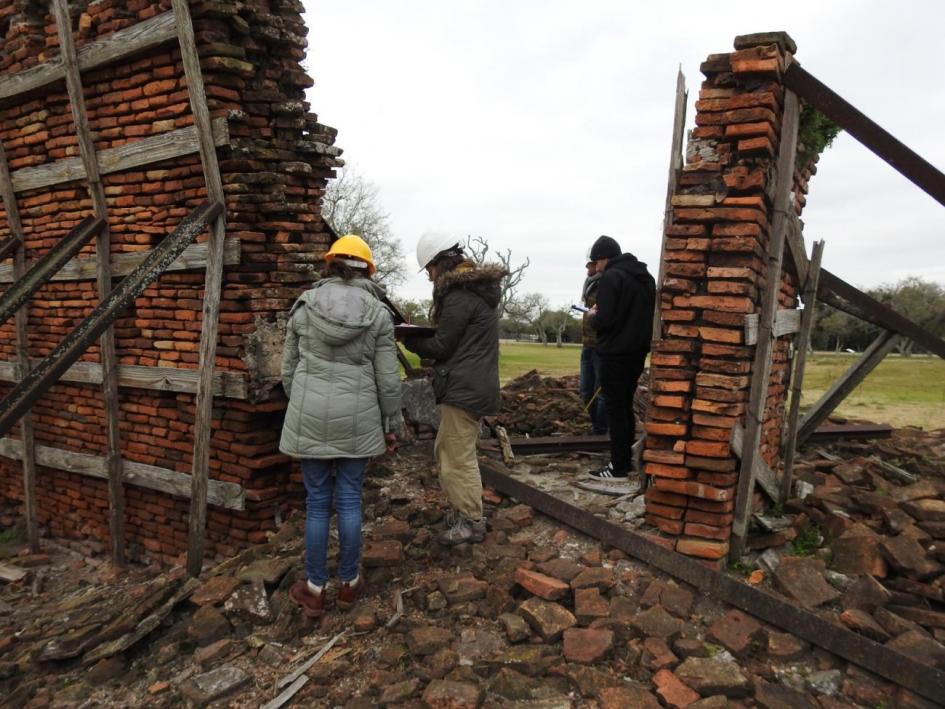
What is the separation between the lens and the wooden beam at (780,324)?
366 centimetres

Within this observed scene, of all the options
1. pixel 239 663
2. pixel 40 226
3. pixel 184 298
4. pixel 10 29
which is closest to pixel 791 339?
pixel 239 663

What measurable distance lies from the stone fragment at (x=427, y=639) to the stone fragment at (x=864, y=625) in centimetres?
198

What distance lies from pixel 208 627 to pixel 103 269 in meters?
3.11

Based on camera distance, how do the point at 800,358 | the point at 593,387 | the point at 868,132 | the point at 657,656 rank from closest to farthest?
the point at 657,656 < the point at 868,132 < the point at 800,358 < the point at 593,387

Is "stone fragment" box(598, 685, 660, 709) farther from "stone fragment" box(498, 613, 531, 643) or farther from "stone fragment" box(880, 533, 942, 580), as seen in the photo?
"stone fragment" box(880, 533, 942, 580)

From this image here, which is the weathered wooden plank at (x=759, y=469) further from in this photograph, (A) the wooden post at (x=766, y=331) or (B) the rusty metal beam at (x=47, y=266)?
(B) the rusty metal beam at (x=47, y=266)

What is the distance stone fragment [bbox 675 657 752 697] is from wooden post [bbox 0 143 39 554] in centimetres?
592

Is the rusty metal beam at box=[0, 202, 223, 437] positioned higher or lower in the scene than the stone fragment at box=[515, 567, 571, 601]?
higher

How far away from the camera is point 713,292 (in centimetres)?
367

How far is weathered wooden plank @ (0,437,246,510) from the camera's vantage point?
16.1ft

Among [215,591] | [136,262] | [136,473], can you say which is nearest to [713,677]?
[215,591]

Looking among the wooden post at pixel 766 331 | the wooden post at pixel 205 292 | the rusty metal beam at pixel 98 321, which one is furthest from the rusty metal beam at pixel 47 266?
the wooden post at pixel 766 331

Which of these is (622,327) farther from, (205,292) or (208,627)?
(208,627)

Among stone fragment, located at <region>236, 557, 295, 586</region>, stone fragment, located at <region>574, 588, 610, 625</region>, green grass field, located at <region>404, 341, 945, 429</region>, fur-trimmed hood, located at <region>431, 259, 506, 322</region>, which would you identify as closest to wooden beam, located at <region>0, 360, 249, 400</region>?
stone fragment, located at <region>236, 557, 295, 586</region>
